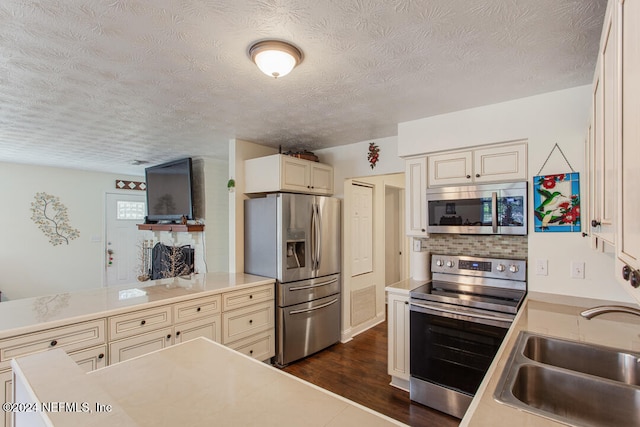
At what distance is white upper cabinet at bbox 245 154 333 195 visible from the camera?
10.7 feet

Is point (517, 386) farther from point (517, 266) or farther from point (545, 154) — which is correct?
point (545, 154)

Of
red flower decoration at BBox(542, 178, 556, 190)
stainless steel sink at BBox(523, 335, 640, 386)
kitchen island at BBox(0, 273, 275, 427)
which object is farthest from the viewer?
red flower decoration at BBox(542, 178, 556, 190)

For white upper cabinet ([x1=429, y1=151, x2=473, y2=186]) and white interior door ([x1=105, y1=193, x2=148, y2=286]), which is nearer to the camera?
white upper cabinet ([x1=429, y1=151, x2=473, y2=186])

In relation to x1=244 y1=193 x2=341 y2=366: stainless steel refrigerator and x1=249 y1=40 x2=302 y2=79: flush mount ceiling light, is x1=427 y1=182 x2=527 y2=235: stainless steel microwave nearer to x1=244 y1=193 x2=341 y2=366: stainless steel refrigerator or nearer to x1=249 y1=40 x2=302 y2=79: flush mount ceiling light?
x1=244 y1=193 x2=341 y2=366: stainless steel refrigerator

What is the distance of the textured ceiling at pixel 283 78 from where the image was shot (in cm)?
138

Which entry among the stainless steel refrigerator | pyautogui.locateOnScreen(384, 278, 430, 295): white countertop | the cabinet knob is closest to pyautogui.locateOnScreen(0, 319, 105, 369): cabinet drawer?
the stainless steel refrigerator

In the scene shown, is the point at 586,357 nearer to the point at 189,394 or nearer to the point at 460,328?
the point at 460,328

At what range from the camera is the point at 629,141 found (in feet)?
2.37

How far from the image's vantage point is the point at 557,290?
224 centimetres

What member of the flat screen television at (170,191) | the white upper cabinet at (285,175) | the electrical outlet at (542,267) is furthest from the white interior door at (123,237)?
the electrical outlet at (542,267)

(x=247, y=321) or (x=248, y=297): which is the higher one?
(x=248, y=297)

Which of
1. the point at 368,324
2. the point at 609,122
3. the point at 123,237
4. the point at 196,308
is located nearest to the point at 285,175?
the point at 196,308

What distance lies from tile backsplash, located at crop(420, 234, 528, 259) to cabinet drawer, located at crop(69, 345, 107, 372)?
267cm

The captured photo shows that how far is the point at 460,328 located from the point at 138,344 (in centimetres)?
230
